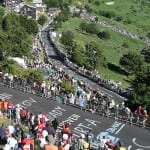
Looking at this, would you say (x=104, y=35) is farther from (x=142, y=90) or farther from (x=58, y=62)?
(x=142, y=90)

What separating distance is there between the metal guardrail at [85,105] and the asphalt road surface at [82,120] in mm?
368

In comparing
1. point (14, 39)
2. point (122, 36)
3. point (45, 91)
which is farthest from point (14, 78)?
point (122, 36)

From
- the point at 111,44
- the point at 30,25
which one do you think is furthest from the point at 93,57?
the point at 111,44

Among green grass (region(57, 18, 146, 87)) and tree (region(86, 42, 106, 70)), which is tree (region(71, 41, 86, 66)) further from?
green grass (region(57, 18, 146, 87))

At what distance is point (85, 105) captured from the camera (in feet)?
133

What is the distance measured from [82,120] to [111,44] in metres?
118

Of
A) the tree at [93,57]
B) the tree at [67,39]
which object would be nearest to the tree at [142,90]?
the tree at [93,57]

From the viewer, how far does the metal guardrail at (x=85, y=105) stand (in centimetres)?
3784

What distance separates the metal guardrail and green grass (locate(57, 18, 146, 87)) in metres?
50.2

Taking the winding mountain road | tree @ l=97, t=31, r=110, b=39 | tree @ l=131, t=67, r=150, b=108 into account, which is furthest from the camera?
tree @ l=97, t=31, r=110, b=39

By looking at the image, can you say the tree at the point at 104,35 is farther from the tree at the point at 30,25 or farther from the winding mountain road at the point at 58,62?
the tree at the point at 30,25

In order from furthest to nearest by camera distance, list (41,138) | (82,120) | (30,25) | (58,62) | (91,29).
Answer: (91,29) < (30,25) < (58,62) < (82,120) < (41,138)

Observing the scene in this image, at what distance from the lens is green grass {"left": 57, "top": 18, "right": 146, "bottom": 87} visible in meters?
107

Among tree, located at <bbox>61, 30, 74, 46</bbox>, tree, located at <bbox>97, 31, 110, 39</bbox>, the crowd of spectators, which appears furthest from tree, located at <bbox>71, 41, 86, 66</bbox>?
the crowd of spectators
